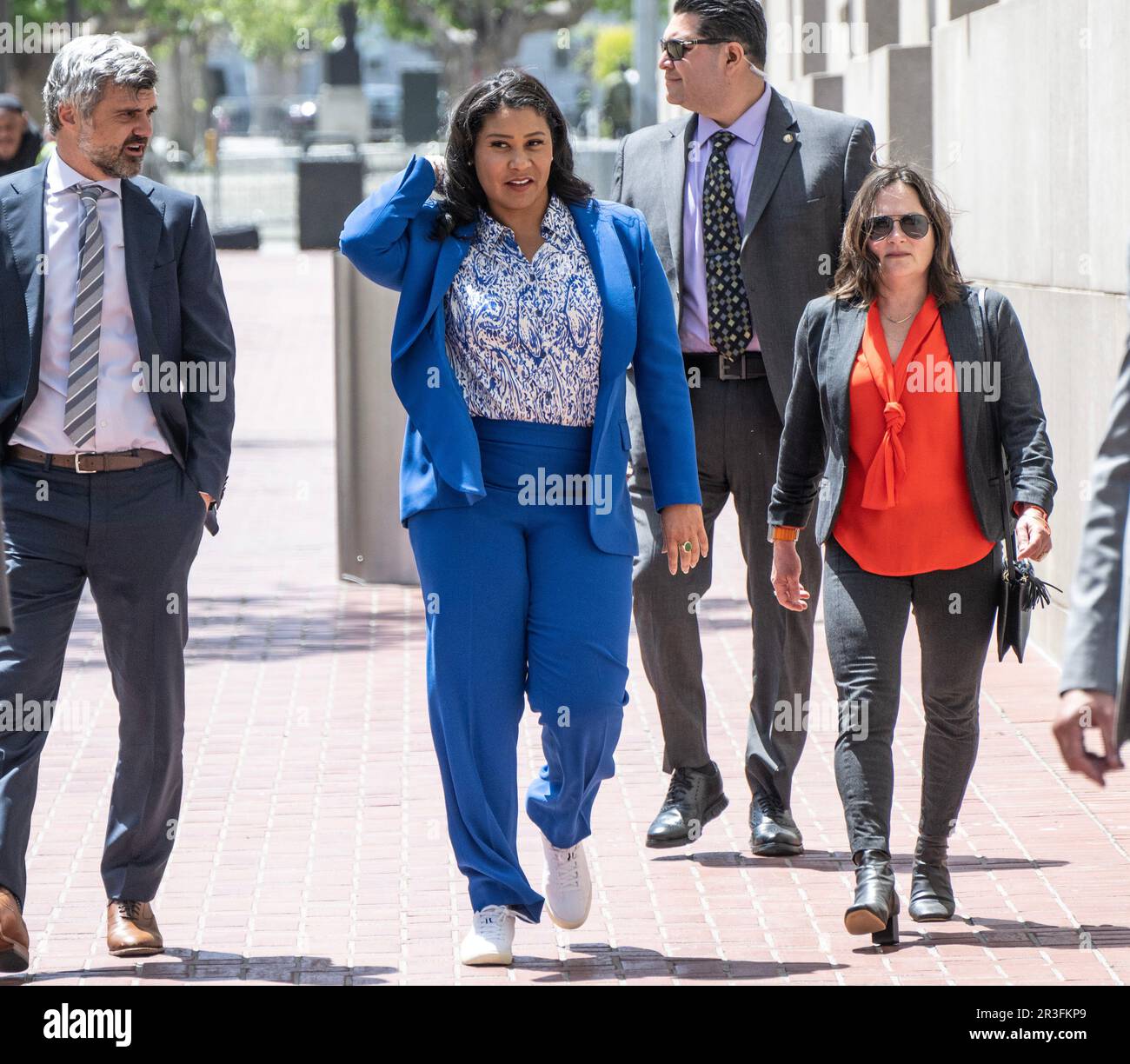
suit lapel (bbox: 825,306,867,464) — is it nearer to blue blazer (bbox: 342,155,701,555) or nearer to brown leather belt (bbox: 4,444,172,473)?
blue blazer (bbox: 342,155,701,555)

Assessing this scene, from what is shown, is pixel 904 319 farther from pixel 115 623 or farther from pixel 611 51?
pixel 611 51

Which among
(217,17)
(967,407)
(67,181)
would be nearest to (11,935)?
(67,181)

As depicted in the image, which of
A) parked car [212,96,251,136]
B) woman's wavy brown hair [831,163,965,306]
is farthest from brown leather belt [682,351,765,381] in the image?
parked car [212,96,251,136]

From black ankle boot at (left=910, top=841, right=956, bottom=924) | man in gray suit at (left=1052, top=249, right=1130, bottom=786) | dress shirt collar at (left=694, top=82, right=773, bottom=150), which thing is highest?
dress shirt collar at (left=694, top=82, right=773, bottom=150)

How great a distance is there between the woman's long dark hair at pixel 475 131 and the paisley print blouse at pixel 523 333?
0.31ft

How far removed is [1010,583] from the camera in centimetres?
490

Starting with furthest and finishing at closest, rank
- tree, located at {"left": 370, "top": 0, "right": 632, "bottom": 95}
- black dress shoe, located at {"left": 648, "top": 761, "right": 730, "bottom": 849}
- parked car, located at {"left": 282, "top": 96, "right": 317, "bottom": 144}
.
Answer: parked car, located at {"left": 282, "top": 96, "right": 317, "bottom": 144} → tree, located at {"left": 370, "top": 0, "right": 632, "bottom": 95} → black dress shoe, located at {"left": 648, "top": 761, "right": 730, "bottom": 849}

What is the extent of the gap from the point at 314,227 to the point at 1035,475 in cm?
3156

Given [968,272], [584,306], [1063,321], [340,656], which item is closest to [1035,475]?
[584,306]

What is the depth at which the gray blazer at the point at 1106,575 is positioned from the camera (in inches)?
119

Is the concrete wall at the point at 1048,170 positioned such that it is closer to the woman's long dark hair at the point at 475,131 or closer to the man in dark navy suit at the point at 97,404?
the woman's long dark hair at the point at 475,131

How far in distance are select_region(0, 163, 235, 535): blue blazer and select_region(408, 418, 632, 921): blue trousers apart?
0.52m

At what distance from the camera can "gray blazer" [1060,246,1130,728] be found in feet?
9.91

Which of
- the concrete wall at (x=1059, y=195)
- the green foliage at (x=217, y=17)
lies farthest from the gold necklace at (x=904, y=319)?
the green foliage at (x=217, y=17)
